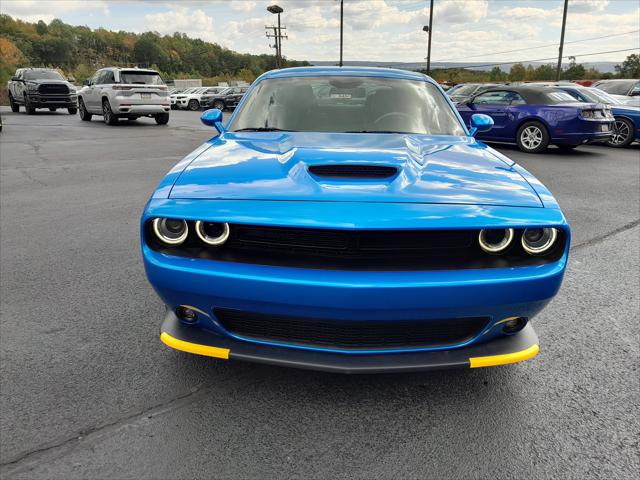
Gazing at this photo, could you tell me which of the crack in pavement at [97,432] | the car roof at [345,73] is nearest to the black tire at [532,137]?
the car roof at [345,73]

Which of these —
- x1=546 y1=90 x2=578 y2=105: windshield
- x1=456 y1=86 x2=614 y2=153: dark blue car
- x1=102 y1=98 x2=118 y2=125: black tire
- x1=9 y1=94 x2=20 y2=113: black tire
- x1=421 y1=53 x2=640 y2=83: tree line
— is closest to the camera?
x1=456 y1=86 x2=614 y2=153: dark blue car

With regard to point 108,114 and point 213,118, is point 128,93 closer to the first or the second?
point 108,114

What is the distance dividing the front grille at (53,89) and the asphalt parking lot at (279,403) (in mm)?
19545

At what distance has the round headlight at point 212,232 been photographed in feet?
6.71

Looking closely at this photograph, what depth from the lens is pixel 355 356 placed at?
201 cm

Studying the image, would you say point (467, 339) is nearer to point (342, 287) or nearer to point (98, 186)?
point (342, 287)

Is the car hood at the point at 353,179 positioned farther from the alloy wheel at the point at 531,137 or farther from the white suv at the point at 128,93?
the white suv at the point at 128,93

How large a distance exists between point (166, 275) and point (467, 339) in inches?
49.5

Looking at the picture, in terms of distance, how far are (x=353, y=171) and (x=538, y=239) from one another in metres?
0.84

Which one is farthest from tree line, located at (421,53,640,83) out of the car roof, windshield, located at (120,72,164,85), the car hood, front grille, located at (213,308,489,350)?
front grille, located at (213,308,489,350)

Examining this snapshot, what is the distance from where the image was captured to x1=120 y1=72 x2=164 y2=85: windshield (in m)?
15.4

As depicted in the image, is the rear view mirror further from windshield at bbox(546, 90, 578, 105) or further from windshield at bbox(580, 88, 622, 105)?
windshield at bbox(580, 88, 622, 105)

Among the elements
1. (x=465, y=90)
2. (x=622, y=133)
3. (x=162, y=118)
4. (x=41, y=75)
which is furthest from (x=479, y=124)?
(x=41, y=75)

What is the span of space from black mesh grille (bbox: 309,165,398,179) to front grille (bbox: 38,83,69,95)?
21755 mm
